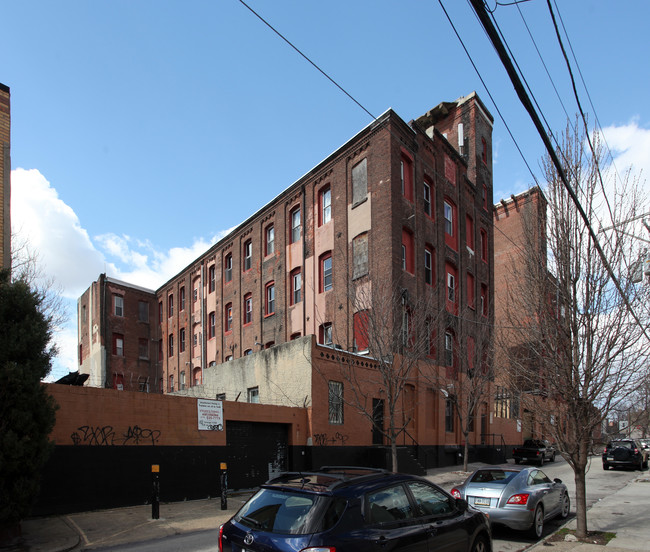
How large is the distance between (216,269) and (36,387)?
29.0 m

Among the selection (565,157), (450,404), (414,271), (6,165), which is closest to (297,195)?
Result: (414,271)

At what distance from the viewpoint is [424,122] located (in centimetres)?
3366

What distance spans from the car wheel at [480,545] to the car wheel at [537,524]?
318 centimetres

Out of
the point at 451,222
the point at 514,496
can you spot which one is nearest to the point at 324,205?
the point at 451,222

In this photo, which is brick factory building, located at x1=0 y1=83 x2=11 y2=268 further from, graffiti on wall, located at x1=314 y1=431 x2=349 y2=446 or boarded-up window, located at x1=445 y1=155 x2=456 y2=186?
boarded-up window, located at x1=445 y1=155 x2=456 y2=186

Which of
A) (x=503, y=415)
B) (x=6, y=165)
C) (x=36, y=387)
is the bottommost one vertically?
(x=503, y=415)

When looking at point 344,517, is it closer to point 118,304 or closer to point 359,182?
point 359,182

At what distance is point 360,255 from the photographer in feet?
81.3

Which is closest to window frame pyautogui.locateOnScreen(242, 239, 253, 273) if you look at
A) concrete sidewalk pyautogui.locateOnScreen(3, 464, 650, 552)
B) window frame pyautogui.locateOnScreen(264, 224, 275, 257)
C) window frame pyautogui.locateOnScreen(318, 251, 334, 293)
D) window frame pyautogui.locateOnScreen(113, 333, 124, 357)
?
window frame pyautogui.locateOnScreen(264, 224, 275, 257)

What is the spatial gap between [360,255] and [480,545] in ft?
60.0

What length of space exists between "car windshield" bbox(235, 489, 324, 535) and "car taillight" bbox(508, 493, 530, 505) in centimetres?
613

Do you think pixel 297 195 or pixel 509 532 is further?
pixel 297 195

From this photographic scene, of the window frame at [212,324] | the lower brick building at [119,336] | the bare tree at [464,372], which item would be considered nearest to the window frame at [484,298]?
the bare tree at [464,372]

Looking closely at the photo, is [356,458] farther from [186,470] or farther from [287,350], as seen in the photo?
[186,470]
